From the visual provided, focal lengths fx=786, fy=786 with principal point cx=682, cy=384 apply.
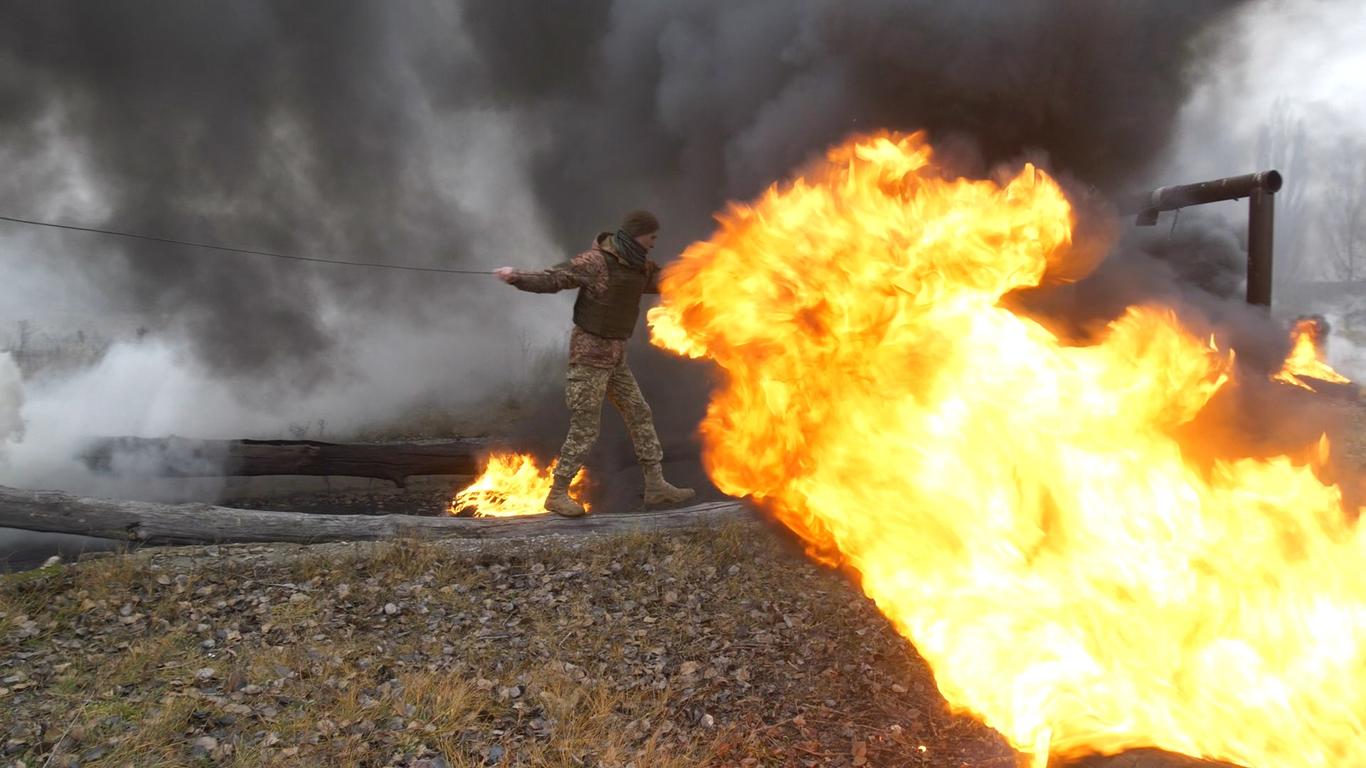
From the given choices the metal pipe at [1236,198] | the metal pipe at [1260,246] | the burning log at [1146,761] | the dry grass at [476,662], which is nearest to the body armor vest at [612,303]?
the dry grass at [476,662]

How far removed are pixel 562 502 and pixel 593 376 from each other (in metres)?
1.13

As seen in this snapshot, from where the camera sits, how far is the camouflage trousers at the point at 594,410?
677cm

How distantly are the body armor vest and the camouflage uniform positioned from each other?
0.05 m

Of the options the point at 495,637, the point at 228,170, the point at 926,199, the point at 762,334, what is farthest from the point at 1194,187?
the point at 228,170

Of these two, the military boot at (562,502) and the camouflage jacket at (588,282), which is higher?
the camouflage jacket at (588,282)

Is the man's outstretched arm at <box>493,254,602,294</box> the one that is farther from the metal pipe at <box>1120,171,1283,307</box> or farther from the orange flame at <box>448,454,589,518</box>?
the metal pipe at <box>1120,171,1283,307</box>

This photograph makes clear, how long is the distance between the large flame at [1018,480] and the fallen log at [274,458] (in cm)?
549

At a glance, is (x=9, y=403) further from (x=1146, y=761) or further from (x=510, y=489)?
(x=1146, y=761)

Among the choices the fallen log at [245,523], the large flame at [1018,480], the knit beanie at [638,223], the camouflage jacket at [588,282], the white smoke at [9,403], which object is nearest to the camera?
the large flame at [1018,480]

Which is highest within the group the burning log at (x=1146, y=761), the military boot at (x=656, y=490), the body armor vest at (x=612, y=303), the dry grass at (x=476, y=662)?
the body armor vest at (x=612, y=303)

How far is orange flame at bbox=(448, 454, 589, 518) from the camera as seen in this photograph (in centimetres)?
855

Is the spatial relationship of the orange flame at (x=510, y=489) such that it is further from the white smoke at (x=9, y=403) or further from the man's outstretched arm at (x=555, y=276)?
the white smoke at (x=9, y=403)

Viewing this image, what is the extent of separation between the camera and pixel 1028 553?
153 inches

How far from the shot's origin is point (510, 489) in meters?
8.96
